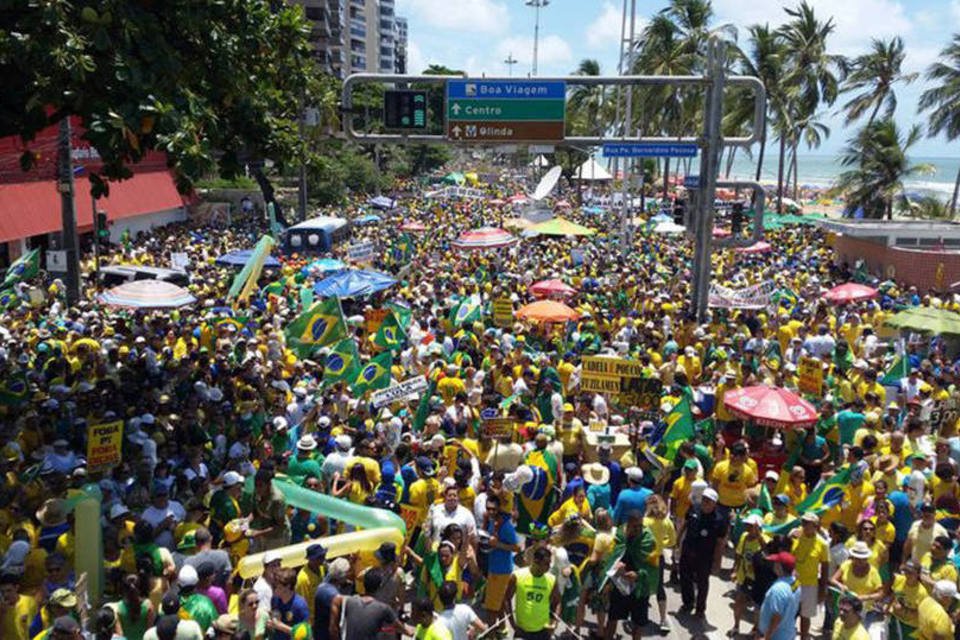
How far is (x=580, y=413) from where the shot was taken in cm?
1079

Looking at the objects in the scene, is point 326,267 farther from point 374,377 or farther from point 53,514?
point 53,514

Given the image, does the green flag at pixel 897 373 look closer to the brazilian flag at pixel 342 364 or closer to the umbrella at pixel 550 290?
the umbrella at pixel 550 290

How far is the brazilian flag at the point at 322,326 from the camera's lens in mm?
13688

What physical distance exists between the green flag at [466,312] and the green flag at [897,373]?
7.02m

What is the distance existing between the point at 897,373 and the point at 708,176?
564cm

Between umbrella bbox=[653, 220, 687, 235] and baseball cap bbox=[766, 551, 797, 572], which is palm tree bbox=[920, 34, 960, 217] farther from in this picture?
baseball cap bbox=[766, 551, 797, 572]

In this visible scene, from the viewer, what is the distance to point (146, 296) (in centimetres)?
1505

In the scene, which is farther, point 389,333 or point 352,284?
point 352,284

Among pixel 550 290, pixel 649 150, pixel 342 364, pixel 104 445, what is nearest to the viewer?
pixel 104 445

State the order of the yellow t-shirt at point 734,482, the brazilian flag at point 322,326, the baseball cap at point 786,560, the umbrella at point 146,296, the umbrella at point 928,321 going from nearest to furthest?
the baseball cap at point 786,560 → the yellow t-shirt at point 734,482 → the umbrella at point 928,321 → the brazilian flag at point 322,326 → the umbrella at point 146,296

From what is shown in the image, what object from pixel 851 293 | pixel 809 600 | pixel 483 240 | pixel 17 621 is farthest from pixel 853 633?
pixel 483 240

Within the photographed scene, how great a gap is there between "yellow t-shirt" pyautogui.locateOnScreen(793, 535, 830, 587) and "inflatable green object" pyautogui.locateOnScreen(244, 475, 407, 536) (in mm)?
3433

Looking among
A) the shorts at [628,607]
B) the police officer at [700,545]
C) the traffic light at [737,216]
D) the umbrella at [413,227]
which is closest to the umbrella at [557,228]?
the traffic light at [737,216]

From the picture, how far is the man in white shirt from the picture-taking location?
24.9ft
